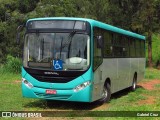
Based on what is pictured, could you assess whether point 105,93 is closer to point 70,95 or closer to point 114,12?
point 70,95

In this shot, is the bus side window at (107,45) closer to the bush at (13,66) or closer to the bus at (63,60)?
the bus at (63,60)

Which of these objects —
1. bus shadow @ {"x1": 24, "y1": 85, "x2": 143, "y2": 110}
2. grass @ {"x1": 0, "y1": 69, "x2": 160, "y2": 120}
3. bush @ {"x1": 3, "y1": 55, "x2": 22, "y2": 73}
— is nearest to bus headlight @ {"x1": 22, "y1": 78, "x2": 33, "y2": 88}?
grass @ {"x1": 0, "y1": 69, "x2": 160, "y2": 120}

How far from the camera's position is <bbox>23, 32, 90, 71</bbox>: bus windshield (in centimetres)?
1138

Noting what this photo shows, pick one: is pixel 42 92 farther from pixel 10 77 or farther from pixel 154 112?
pixel 10 77

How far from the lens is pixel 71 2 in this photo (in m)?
39.7

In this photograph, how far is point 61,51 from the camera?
1145 centimetres

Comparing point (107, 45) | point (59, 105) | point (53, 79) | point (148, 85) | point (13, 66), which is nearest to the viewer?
point (53, 79)

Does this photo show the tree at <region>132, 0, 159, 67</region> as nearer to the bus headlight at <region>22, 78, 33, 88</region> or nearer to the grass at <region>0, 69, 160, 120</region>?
the grass at <region>0, 69, 160, 120</region>

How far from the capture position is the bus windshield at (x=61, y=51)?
11378mm

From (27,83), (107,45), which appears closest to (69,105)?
(27,83)

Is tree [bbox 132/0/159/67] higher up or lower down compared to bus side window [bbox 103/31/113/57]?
higher up

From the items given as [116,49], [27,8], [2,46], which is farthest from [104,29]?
[27,8]

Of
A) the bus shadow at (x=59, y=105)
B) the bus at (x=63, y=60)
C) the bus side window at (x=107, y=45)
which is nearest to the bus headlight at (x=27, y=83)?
the bus at (x=63, y=60)

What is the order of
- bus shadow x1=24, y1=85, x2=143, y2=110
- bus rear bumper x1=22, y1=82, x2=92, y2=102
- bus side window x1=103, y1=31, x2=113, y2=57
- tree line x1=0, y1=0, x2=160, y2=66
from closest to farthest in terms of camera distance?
bus rear bumper x1=22, y1=82, x2=92, y2=102 < bus shadow x1=24, y1=85, x2=143, y2=110 < bus side window x1=103, y1=31, x2=113, y2=57 < tree line x1=0, y1=0, x2=160, y2=66
